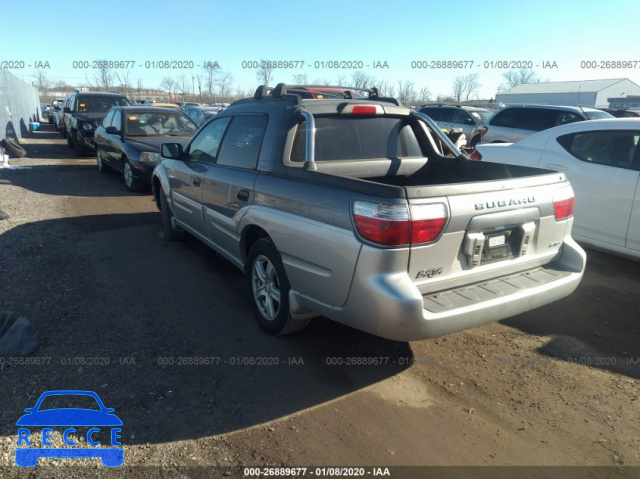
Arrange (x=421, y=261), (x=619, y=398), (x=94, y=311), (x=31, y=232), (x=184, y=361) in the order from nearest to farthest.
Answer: (x=421, y=261), (x=619, y=398), (x=184, y=361), (x=94, y=311), (x=31, y=232)

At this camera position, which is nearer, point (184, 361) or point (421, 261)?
point (421, 261)

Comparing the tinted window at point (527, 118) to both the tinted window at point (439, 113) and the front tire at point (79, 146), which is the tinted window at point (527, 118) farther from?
the front tire at point (79, 146)

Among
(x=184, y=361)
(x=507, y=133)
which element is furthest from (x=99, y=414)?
(x=507, y=133)

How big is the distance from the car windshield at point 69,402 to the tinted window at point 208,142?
8.38ft

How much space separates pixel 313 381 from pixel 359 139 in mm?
2130

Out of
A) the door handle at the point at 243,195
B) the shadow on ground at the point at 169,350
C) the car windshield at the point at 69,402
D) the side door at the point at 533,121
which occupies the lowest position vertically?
the car windshield at the point at 69,402

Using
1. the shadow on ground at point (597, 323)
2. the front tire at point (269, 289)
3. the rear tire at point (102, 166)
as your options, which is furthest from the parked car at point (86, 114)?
the shadow on ground at point (597, 323)

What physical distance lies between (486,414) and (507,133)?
9.97m

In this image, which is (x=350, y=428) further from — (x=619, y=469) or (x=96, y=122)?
(x=96, y=122)

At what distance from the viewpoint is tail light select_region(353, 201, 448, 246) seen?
2.64 metres

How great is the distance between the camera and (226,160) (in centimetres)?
443

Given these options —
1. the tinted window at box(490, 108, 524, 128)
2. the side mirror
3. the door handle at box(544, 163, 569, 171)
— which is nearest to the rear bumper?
the door handle at box(544, 163, 569, 171)

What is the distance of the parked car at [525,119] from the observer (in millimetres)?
11008

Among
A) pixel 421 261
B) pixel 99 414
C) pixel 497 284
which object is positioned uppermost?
pixel 421 261
